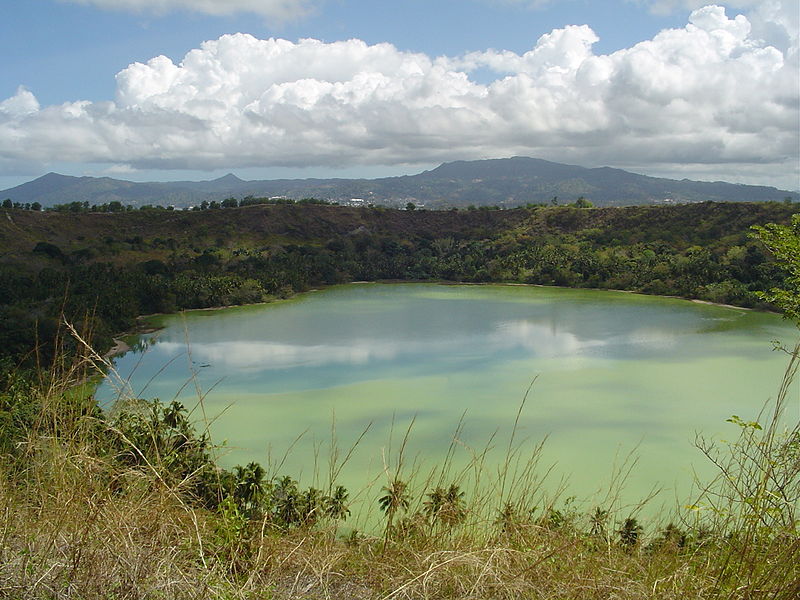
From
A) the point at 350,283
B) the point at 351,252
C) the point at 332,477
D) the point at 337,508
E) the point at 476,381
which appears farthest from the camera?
the point at 351,252

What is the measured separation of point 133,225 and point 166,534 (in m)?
44.8

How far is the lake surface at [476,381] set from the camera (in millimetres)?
10992

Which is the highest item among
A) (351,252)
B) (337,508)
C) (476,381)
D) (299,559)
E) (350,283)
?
(351,252)

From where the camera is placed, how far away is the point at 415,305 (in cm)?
3105

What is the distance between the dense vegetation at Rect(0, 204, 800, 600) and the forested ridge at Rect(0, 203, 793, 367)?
0.52ft

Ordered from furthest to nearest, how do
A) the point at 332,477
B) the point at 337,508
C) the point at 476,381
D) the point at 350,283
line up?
the point at 350,283 < the point at 476,381 < the point at 337,508 < the point at 332,477

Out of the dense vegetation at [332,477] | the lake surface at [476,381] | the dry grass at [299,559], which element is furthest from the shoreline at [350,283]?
the dry grass at [299,559]

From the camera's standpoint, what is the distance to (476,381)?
1647cm

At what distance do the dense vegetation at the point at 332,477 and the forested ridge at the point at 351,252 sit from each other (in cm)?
16

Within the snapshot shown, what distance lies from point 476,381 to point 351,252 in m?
29.0

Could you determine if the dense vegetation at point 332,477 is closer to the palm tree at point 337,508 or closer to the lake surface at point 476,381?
the palm tree at point 337,508

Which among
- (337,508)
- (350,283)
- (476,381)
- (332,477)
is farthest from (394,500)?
(350,283)

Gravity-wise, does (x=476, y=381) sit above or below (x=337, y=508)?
below

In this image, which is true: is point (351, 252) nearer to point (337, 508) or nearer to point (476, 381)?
point (476, 381)
